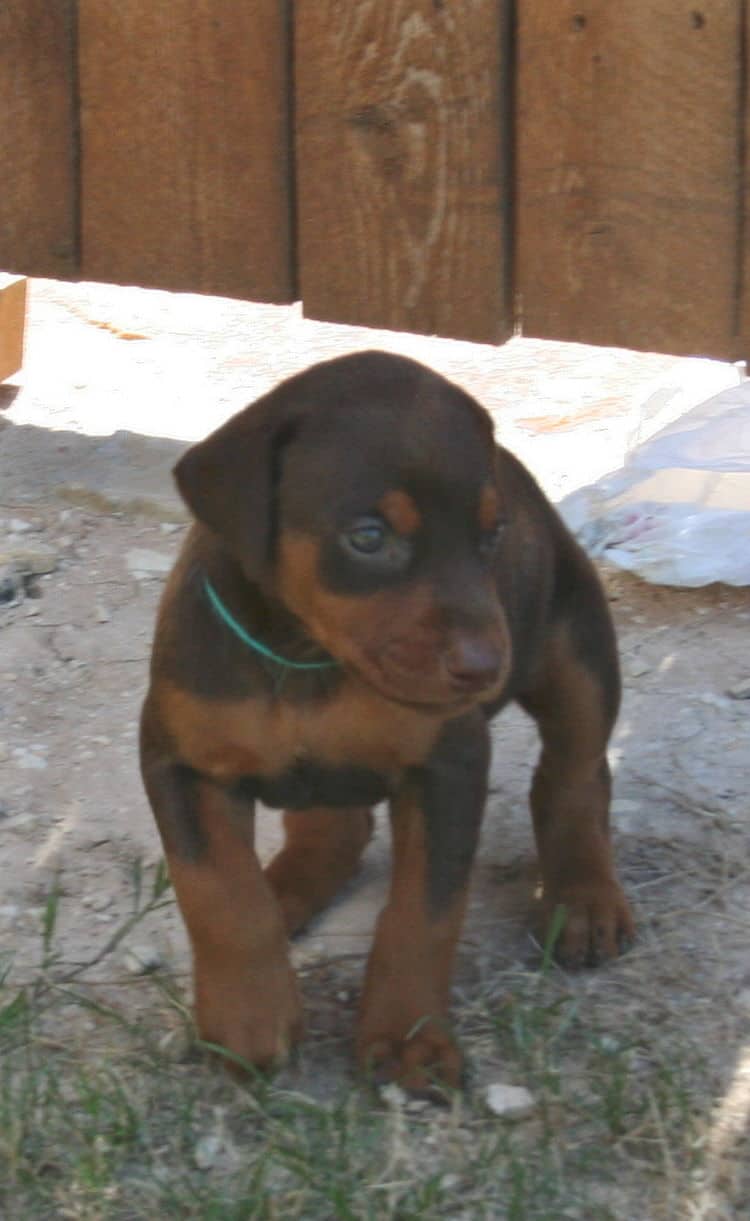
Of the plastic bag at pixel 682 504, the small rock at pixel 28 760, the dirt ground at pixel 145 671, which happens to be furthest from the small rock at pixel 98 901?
the plastic bag at pixel 682 504

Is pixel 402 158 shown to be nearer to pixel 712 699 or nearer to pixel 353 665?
pixel 712 699

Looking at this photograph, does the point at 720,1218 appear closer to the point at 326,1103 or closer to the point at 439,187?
the point at 326,1103

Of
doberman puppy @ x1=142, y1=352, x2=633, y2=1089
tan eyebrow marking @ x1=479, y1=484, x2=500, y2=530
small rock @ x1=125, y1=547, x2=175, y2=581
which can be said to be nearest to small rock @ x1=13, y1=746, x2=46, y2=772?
small rock @ x1=125, y1=547, x2=175, y2=581

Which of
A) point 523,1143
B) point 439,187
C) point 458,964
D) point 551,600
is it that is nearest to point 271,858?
point 458,964

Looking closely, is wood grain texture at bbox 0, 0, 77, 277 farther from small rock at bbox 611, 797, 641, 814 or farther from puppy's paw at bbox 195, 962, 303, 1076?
puppy's paw at bbox 195, 962, 303, 1076

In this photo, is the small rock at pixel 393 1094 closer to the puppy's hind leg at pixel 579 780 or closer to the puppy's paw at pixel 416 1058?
the puppy's paw at pixel 416 1058

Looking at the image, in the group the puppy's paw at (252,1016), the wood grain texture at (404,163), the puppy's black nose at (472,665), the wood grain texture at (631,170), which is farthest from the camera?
the wood grain texture at (404,163)

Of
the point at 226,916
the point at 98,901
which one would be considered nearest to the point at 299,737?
the point at 226,916

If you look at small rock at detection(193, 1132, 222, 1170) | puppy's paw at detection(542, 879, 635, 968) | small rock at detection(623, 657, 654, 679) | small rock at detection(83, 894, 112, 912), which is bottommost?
small rock at detection(623, 657, 654, 679)
